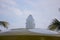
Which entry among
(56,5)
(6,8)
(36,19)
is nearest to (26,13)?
(36,19)

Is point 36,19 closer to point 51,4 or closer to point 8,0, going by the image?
point 51,4

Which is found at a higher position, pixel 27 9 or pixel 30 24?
pixel 27 9

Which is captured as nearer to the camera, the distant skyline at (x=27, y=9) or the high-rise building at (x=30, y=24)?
the high-rise building at (x=30, y=24)

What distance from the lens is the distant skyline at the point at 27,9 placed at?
2.44 m

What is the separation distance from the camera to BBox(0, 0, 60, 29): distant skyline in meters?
2.44

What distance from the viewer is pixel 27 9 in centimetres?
252
